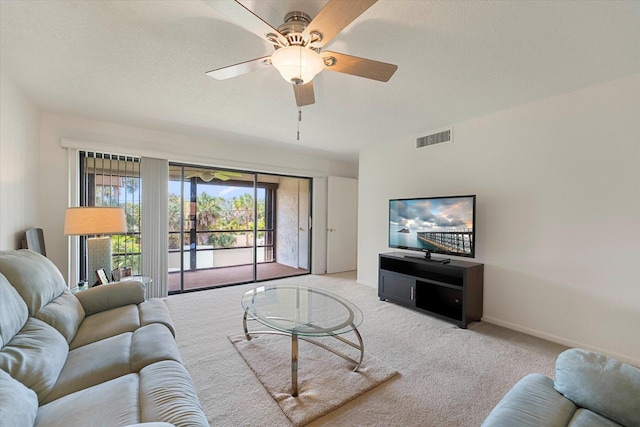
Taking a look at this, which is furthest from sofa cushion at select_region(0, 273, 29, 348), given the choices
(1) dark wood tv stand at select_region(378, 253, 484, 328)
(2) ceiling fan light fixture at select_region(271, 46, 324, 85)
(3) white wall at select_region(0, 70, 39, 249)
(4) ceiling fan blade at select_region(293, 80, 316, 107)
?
(1) dark wood tv stand at select_region(378, 253, 484, 328)

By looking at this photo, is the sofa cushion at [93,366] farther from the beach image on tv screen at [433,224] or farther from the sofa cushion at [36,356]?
the beach image on tv screen at [433,224]

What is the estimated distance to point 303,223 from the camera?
560 centimetres

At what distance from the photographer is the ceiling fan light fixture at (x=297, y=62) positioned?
1452 millimetres

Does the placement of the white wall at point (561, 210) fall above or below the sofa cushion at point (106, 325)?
above

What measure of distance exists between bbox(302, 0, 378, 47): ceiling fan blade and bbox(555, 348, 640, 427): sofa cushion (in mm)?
1869

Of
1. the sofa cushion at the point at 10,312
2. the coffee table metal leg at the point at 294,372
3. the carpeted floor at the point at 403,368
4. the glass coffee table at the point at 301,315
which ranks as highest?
the sofa cushion at the point at 10,312

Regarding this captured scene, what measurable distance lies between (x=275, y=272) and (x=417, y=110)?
395 cm

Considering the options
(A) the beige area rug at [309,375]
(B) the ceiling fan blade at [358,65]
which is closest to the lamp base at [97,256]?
(A) the beige area rug at [309,375]

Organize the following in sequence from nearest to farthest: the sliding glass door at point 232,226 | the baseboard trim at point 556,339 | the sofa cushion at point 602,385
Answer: the sofa cushion at point 602,385, the baseboard trim at point 556,339, the sliding glass door at point 232,226

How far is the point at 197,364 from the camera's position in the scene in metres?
2.11

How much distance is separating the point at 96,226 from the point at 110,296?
81cm

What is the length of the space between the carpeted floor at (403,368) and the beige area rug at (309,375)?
0.16 ft

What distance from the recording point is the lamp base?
268cm

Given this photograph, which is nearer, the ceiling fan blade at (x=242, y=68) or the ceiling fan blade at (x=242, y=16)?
the ceiling fan blade at (x=242, y=16)
